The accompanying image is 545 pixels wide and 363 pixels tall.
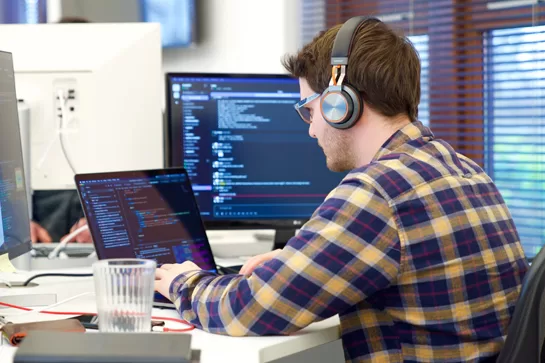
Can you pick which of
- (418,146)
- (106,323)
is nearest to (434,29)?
(418,146)

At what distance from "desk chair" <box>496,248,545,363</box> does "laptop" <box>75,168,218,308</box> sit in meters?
0.61

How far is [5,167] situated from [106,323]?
0.57 m

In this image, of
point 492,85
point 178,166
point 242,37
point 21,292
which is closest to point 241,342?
point 21,292

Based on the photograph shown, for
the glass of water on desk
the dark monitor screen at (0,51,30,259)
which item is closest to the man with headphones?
the glass of water on desk

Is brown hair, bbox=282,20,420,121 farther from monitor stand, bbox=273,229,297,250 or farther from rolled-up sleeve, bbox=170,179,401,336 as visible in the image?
monitor stand, bbox=273,229,297,250

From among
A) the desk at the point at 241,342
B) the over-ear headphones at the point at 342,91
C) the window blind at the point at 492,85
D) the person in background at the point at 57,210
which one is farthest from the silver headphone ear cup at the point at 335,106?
the person in background at the point at 57,210

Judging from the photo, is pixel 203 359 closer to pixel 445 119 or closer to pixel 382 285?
pixel 382 285

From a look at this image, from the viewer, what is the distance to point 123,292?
107 centimetres

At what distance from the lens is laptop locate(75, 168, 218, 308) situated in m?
1.58

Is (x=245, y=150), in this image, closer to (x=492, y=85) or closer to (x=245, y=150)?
(x=245, y=150)

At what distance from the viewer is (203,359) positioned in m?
1.17

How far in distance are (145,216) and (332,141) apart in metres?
0.43

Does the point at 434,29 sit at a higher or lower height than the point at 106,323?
higher

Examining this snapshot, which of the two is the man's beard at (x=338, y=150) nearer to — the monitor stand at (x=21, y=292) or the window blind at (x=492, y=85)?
the monitor stand at (x=21, y=292)
